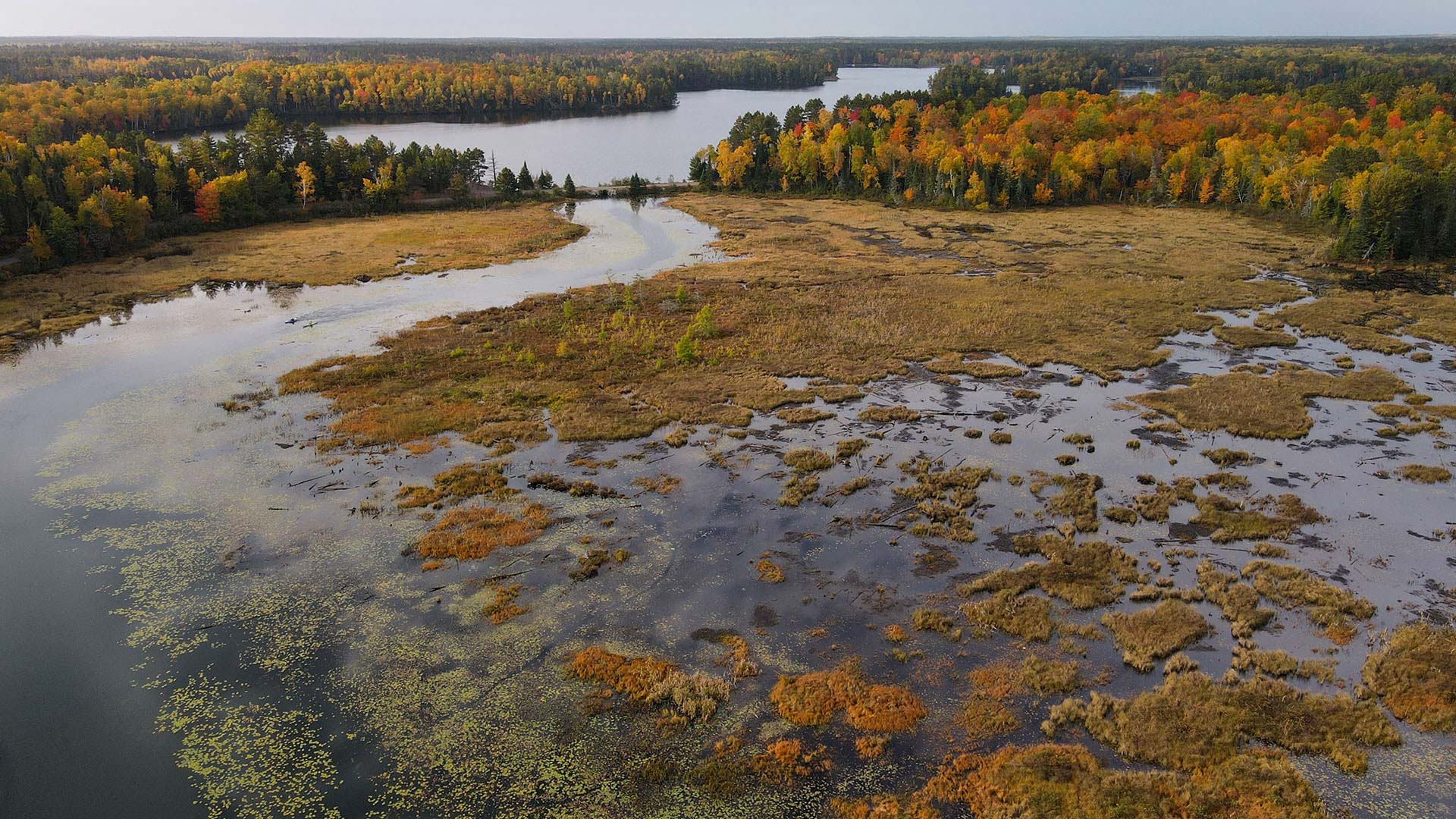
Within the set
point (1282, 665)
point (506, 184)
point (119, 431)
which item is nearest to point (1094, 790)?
point (1282, 665)

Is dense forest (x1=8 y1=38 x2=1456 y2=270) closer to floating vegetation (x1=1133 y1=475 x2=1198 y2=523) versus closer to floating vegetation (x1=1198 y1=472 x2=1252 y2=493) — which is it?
floating vegetation (x1=1198 y1=472 x2=1252 y2=493)

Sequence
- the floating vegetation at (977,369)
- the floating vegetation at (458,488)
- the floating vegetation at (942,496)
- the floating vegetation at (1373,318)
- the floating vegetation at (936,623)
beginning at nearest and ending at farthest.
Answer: the floating vegetation at (936,623) < the floating vegetation at (942,496) < the floating vegetation at (458,488) < the floating vegetation at (977,369) < the floating vegetation at (1373,318)

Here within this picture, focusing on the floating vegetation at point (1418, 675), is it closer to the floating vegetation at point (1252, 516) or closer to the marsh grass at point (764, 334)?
the floating vegetation at point (1252, 516)

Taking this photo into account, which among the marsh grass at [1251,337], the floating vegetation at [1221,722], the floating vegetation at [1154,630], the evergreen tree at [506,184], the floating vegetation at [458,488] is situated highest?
the evergreen tree at [506,184]

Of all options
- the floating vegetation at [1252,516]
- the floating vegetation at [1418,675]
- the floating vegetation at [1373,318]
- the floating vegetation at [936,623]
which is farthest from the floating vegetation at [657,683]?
the floating vegetation at [1373,318]

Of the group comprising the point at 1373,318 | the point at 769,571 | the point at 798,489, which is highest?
the point at 1373,318

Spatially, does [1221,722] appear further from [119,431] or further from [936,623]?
[119,431]

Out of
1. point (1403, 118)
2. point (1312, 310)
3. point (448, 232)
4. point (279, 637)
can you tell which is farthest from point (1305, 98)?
point (279, 637)
